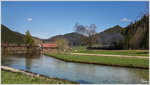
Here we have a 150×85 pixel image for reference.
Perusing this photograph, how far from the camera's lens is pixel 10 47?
63.5 metres

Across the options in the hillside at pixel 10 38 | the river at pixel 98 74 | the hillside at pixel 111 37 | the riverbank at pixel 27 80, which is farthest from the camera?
the hillside at pixel 10 38

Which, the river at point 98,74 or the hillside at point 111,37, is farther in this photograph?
the hillside at point 111,37

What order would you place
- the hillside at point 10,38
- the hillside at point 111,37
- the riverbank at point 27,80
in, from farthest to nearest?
the hillside at point 10,38 → the hillside at point 111,37 → the riverbank at point 27,80

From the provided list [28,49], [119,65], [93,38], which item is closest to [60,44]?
[93,38]

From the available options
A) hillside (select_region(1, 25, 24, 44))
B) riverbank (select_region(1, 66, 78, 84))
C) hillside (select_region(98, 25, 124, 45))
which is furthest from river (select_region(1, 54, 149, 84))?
hillside (select_region(1, 25, 24, 44))

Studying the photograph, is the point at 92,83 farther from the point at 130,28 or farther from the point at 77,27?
the point at 130,28

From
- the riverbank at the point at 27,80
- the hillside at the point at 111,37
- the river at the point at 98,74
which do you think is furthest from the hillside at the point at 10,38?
the riverbank at the point at 27,80

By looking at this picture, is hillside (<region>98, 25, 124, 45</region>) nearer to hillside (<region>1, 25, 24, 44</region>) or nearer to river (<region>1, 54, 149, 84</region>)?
hillside (<region>1, 25, 24, 44</region>)

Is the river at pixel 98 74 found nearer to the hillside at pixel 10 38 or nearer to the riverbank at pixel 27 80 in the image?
the riverbank at pixel 27 80

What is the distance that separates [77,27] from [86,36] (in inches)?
217

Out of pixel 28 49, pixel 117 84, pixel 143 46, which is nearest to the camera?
pixel 117 84

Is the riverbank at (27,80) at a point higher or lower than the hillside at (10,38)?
lower

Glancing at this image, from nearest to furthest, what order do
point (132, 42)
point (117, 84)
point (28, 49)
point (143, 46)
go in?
1. point (117, 84)
2. point (143, 46)
3. point (132, 42)
4. point (28, 49)

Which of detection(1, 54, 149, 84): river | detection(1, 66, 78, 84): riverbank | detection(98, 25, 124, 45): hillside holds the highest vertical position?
detection(98, 25, 124, 45): hillside
